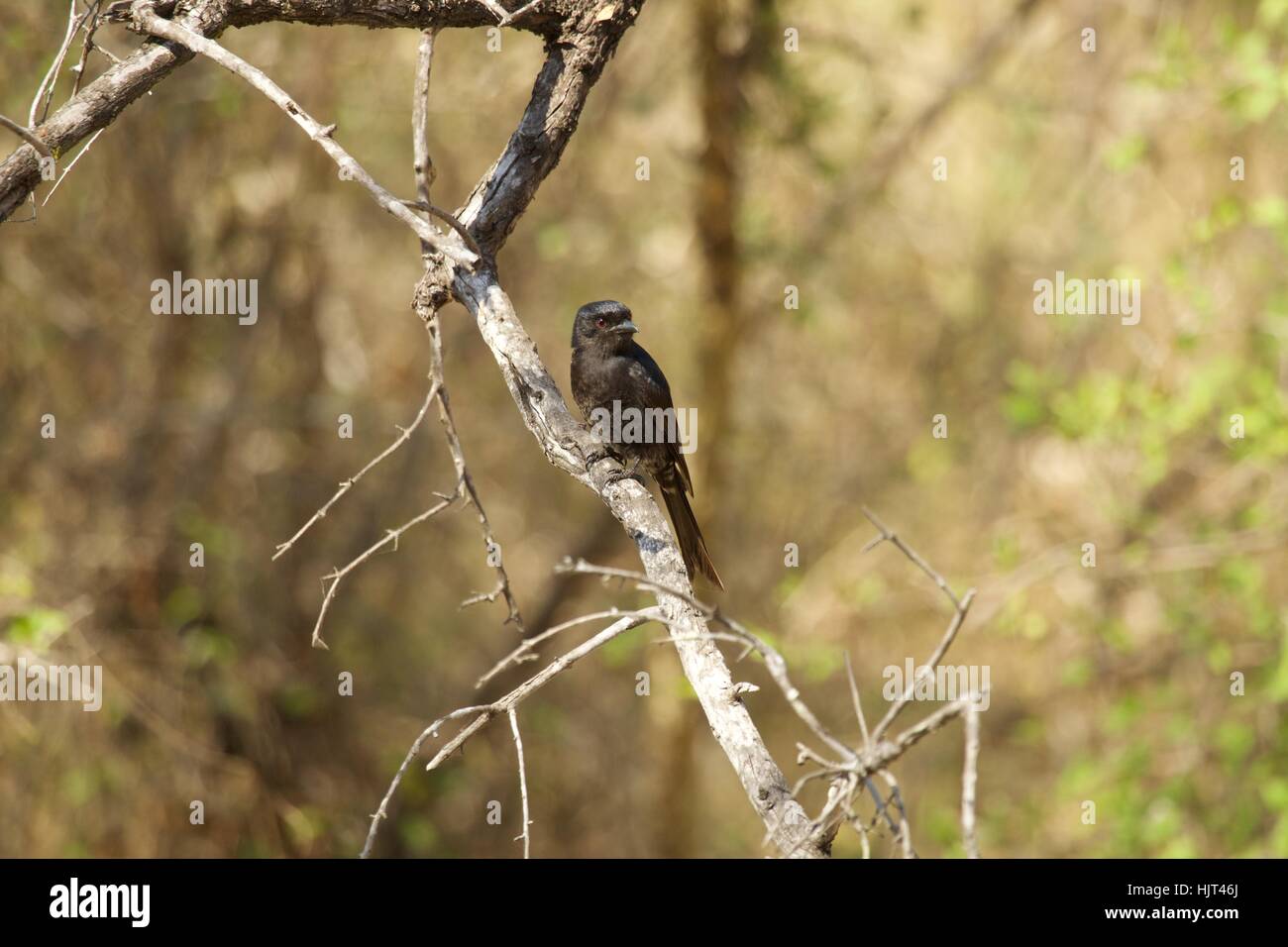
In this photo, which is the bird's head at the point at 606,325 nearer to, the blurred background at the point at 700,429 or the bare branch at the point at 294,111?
the bare branch at the point at 294,111

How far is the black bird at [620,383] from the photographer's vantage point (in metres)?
5.14

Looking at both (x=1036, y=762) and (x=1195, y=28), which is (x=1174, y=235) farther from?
(x=1036, y=762)

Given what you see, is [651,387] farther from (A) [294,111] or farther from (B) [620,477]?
(A) [294,111]

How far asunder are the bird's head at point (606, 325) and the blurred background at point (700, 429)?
2329 millimetres

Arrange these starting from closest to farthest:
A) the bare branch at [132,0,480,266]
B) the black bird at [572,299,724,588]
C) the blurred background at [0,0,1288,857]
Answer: the bare branch at [132,0,480,266], the black bird at [572,299,724,588], the blurred background at [0,0,1288,857]

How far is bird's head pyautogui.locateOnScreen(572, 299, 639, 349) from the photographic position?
5.14m

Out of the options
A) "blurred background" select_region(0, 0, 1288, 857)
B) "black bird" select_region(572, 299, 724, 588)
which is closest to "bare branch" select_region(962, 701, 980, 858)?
"black bird" select_region(572, 299, 724, 588)

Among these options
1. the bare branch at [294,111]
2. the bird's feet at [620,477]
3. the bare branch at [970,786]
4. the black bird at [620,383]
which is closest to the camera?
the bare branch at [970,786]

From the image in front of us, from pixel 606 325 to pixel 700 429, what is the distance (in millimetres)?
2980

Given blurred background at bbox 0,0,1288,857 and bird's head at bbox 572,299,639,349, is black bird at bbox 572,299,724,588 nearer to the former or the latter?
bird's head at bbox 572,299,639,349

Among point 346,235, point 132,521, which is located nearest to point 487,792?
point 132,521

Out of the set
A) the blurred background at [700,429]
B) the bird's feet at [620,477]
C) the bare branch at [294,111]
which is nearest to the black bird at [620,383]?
the bird's feet at [620,477]

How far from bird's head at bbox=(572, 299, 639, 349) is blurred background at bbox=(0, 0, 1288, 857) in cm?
233

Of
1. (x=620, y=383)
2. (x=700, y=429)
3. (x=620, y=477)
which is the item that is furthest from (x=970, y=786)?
(x=700, y=429)
